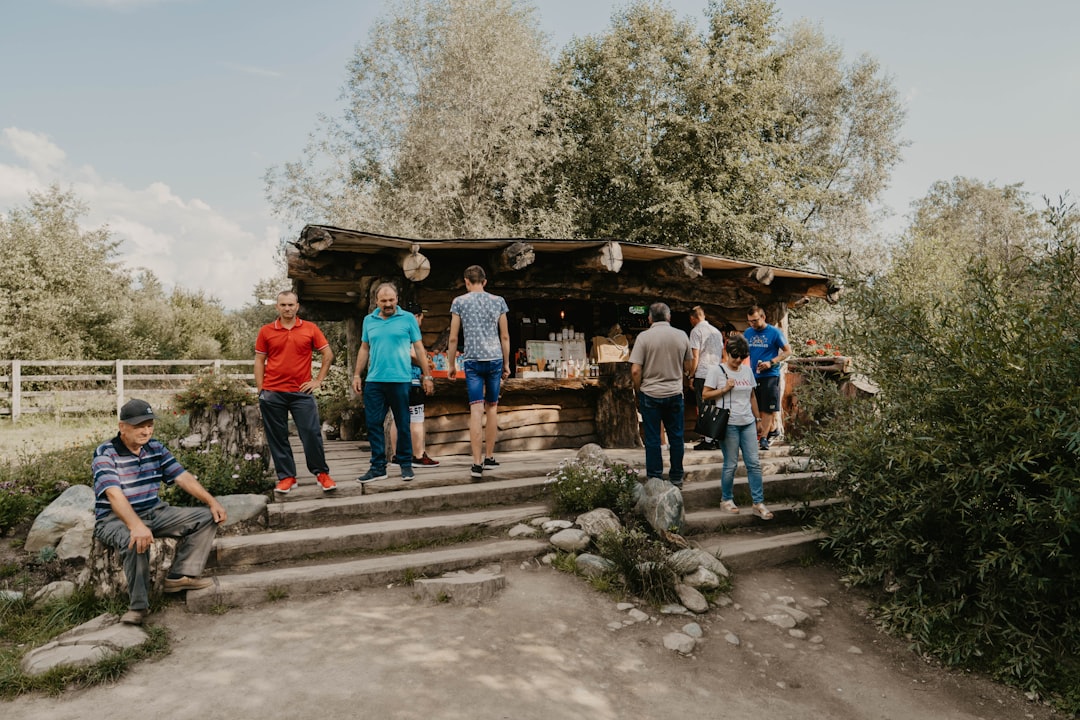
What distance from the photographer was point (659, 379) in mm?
5969

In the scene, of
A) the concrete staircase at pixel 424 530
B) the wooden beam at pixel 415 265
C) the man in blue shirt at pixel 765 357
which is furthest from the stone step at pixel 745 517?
the wooden beam at pixel 415 265

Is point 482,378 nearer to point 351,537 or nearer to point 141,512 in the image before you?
point 351,537

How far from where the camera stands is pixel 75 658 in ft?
11.6

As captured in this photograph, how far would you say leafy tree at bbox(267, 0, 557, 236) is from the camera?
1966 cm

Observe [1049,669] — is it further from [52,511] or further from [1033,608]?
[52,511]

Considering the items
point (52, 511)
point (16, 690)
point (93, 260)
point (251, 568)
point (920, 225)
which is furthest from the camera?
point (920, 225)

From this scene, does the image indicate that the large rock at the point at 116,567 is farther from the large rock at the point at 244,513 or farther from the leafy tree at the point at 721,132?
the leafy tree at the point at 721,132

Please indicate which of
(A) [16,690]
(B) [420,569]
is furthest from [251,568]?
(A) [16,690]

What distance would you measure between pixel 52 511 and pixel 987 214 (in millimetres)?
37697

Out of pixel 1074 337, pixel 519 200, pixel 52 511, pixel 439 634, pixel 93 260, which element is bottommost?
pixel 439 634

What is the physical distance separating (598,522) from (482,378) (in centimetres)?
171

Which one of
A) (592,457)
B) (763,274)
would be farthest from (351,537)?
(763,274)

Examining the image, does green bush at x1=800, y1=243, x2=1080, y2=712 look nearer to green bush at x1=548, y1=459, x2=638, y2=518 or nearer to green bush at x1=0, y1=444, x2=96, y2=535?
green bush at x1=548, y1=459, x2=638, y2=518

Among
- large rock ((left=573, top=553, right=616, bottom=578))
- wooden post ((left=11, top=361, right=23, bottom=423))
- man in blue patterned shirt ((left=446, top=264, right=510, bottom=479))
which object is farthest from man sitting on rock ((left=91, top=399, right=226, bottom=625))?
wooden post ((left=11, top=361, right=23, bottom=423))
